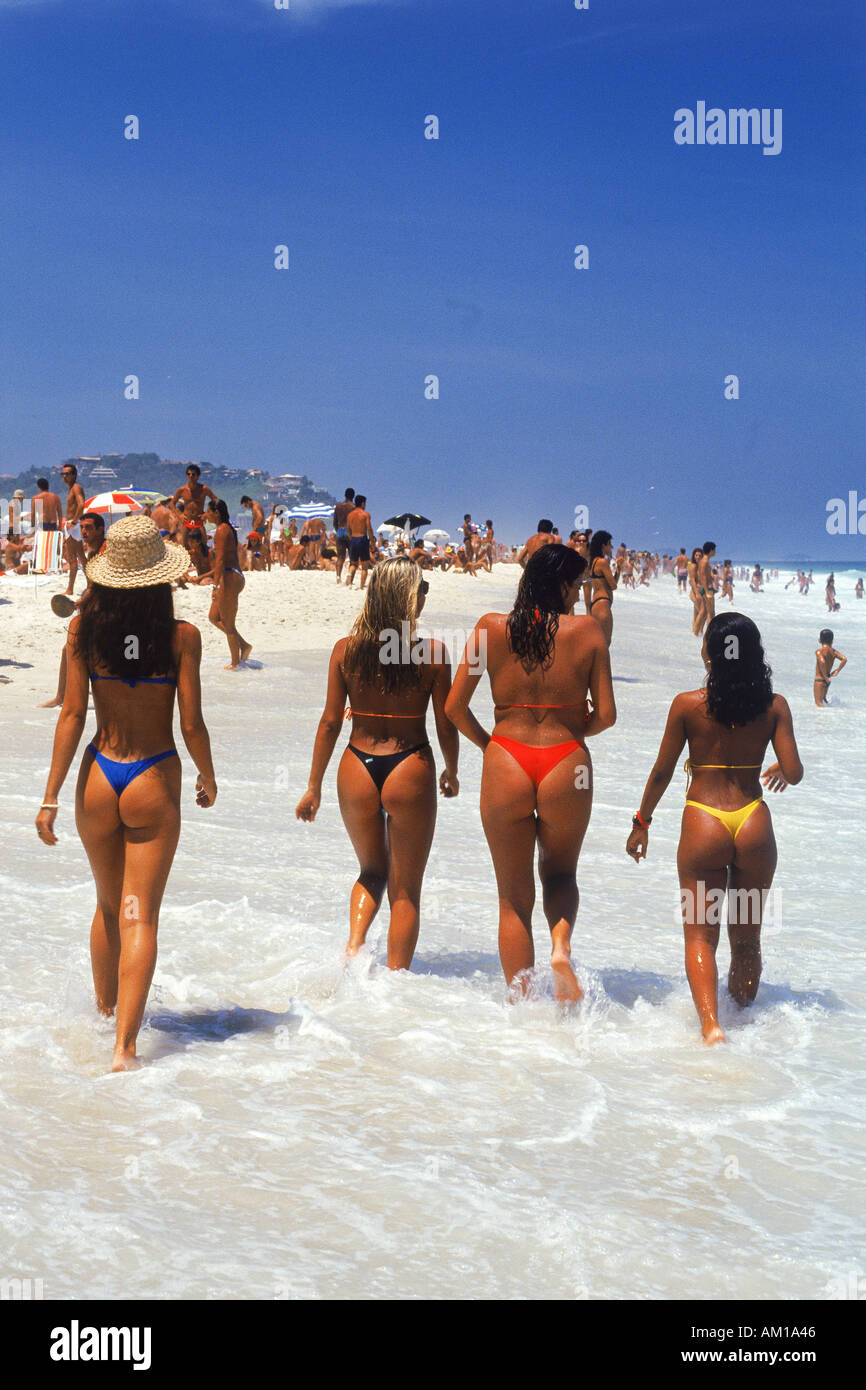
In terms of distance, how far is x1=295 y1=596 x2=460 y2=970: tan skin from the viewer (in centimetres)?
465

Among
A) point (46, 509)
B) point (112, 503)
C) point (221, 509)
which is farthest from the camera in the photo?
point (112, 503)

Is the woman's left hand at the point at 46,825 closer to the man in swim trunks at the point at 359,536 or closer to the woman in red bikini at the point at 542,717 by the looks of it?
the woman in red bikini at the point at 542,717

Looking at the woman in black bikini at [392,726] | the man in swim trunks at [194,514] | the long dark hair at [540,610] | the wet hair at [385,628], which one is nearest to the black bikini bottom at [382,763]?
the woman in black bikini at [392,726]

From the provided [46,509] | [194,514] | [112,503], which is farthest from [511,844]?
[112,503]

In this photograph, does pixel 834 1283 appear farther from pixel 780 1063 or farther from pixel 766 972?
pixel 766 972

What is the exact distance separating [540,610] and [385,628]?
58cm

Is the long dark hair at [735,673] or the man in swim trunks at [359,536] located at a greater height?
the man in swim trunks at [359,536]

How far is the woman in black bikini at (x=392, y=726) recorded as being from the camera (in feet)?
15.2

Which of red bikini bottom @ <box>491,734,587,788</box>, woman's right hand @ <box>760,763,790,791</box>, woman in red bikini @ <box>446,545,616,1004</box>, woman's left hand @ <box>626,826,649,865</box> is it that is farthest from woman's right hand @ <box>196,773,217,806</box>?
woman's right hand @ <box>760,763,790,791</box>

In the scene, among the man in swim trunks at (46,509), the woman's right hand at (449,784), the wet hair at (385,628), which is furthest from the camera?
the man in swim trunks at (46,509)

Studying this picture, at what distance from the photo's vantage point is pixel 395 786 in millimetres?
4629

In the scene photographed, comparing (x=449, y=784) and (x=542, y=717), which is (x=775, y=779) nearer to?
(x=542, y=717)
